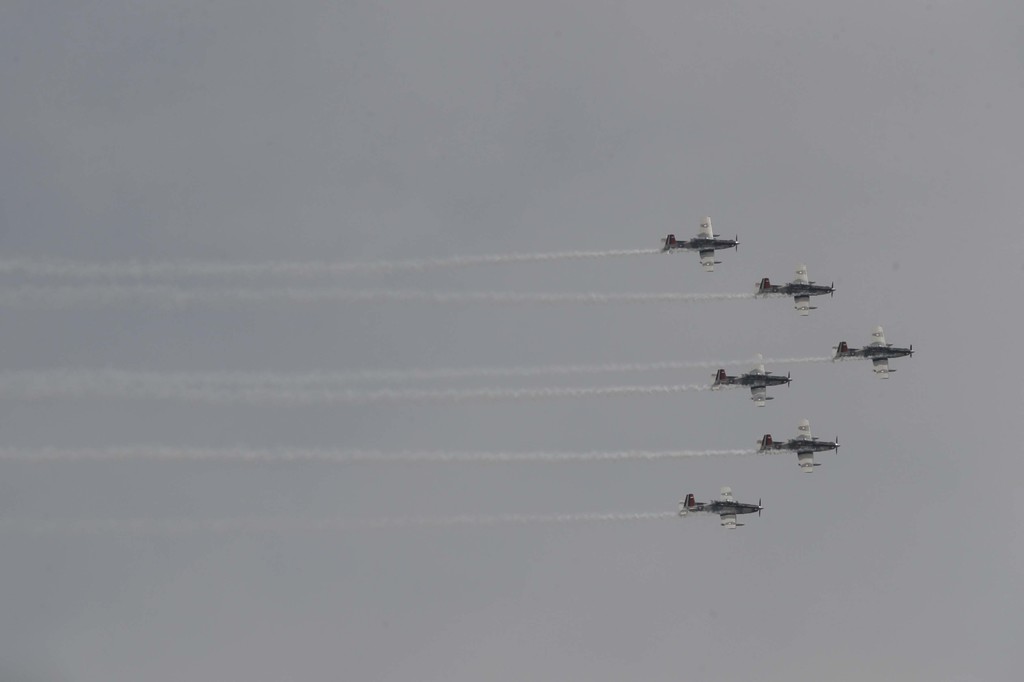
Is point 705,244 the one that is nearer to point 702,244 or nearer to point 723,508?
point 702,244

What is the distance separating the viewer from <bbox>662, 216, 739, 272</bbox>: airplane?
12475 cm

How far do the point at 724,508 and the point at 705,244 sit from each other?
19.4 meters

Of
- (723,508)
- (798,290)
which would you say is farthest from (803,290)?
(723,508)

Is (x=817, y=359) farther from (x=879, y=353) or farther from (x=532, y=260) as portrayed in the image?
(x=532, y=260)

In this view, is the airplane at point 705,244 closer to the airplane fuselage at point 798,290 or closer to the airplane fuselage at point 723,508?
the airplane fuselage at point 798,290

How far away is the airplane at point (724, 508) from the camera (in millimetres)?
118688

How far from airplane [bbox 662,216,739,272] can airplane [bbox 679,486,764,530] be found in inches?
663

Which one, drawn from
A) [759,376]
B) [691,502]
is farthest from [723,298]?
[691,502]

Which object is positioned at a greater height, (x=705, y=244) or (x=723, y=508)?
(x=705, y=244)

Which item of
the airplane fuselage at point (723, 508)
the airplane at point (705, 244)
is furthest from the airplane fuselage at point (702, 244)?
the airplane fuselage at point (723, 508)

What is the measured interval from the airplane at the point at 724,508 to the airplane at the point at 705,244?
16850 mm

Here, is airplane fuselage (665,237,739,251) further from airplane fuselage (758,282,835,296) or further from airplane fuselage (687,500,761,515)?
airplane fuselage (687,500,761,515)

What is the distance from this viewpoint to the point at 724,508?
119875mm

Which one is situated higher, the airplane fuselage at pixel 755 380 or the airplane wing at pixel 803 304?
the airplane wing at pixel 803 304
